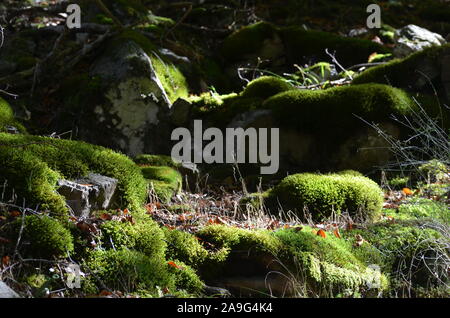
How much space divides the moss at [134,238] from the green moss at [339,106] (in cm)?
400

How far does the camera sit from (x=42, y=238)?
3801 millimetres

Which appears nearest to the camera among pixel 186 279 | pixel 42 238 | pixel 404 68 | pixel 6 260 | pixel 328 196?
pixel 6 260

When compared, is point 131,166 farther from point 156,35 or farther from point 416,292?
point 156,35

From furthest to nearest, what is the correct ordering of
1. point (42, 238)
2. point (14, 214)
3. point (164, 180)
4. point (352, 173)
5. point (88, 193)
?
point (352, 173) → point (164, 180) → point (88, 193) → point (14, 214) → point (42, 238)

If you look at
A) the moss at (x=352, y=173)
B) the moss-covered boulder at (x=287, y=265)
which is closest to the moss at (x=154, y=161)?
the moss at (x=352, y=173)

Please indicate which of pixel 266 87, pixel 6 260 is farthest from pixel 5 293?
pixel 266 87

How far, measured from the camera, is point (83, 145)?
5160mm

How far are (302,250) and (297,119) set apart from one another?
3673 millimetres

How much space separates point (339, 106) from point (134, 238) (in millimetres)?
4452

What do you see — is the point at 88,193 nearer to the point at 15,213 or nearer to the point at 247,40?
the point at 15,213

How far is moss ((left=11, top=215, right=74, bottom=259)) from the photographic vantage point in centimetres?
378

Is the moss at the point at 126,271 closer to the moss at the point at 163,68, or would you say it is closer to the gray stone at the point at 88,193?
Result: the gray stone at the point at 88,193

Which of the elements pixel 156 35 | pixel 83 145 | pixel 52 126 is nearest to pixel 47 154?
pixel 83 145
